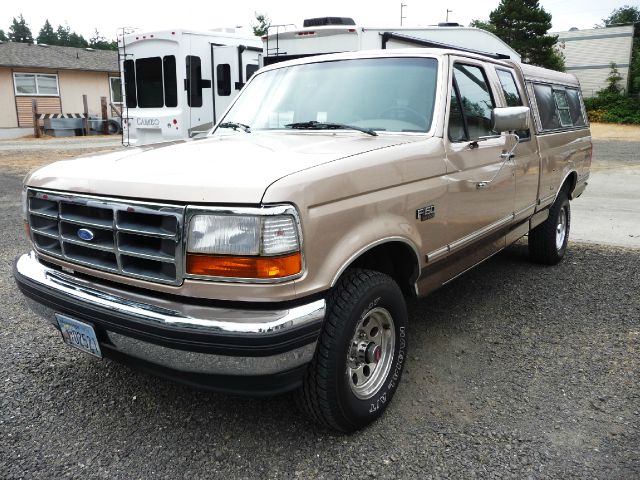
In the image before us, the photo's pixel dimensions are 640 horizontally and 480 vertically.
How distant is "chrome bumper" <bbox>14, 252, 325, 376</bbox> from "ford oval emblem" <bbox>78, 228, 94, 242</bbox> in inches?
10.9

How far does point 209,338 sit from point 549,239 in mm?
4358

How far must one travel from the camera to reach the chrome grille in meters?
2.32

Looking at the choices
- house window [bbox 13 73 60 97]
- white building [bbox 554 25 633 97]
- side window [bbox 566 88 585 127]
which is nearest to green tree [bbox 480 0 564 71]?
white building [bbox 554 25 633 97]

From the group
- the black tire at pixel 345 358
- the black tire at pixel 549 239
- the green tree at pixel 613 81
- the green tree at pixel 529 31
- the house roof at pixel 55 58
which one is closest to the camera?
the black tire at pixel 345 358

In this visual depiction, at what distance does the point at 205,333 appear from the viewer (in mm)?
2244

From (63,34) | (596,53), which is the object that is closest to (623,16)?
(596,53)

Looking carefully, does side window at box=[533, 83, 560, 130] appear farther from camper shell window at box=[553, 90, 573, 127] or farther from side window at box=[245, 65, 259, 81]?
side window at box=[245, 65, 259, 81]

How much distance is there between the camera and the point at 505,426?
289cm

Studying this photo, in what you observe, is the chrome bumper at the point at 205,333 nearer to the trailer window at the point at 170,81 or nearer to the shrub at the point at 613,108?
the trailer window at the point at 170,81

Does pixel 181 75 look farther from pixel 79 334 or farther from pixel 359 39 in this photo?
pixel 79 334

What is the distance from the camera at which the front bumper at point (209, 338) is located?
7.34 feet

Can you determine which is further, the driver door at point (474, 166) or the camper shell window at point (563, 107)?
the camper shell window at point (563, 107)

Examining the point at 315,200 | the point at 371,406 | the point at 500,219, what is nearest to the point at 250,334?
the point at 315,200

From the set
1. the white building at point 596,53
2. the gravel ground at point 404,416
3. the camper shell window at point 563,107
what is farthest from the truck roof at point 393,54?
the white building at point 596,53
